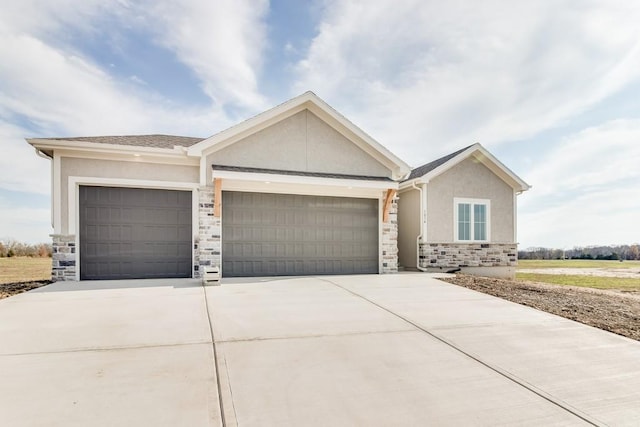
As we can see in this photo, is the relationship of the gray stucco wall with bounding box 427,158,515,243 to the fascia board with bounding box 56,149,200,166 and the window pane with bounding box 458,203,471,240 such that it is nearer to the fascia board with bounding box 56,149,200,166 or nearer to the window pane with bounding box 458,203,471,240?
the window pane with bounding box 458,203,471,240

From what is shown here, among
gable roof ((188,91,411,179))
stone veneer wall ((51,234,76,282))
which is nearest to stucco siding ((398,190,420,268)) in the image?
→ gable roof ((188,91,411,179))

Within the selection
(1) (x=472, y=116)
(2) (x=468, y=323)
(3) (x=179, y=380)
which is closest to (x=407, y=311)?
(2) (x=468, y=323)

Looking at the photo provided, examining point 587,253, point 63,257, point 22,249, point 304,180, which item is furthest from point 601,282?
point 22,249

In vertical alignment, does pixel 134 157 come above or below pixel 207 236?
above

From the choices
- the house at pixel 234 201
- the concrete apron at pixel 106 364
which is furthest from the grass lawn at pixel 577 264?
the concrete apron at pixel 106 364

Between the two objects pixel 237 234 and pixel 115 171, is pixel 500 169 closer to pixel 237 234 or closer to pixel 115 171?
pixel 237 234

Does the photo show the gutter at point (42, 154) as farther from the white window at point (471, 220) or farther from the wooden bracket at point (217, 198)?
the white window at point (471, 220)

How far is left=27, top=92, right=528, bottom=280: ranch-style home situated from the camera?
30.5ft

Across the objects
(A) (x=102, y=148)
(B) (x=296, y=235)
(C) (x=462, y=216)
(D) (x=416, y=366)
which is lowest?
(D) (x=416, y=366)

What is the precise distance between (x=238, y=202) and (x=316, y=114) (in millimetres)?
3909

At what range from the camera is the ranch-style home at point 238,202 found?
9281mm

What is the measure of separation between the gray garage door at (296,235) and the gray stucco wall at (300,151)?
106 centimetres

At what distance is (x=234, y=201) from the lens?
1037cm

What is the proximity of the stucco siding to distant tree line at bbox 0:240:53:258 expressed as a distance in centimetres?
2044
